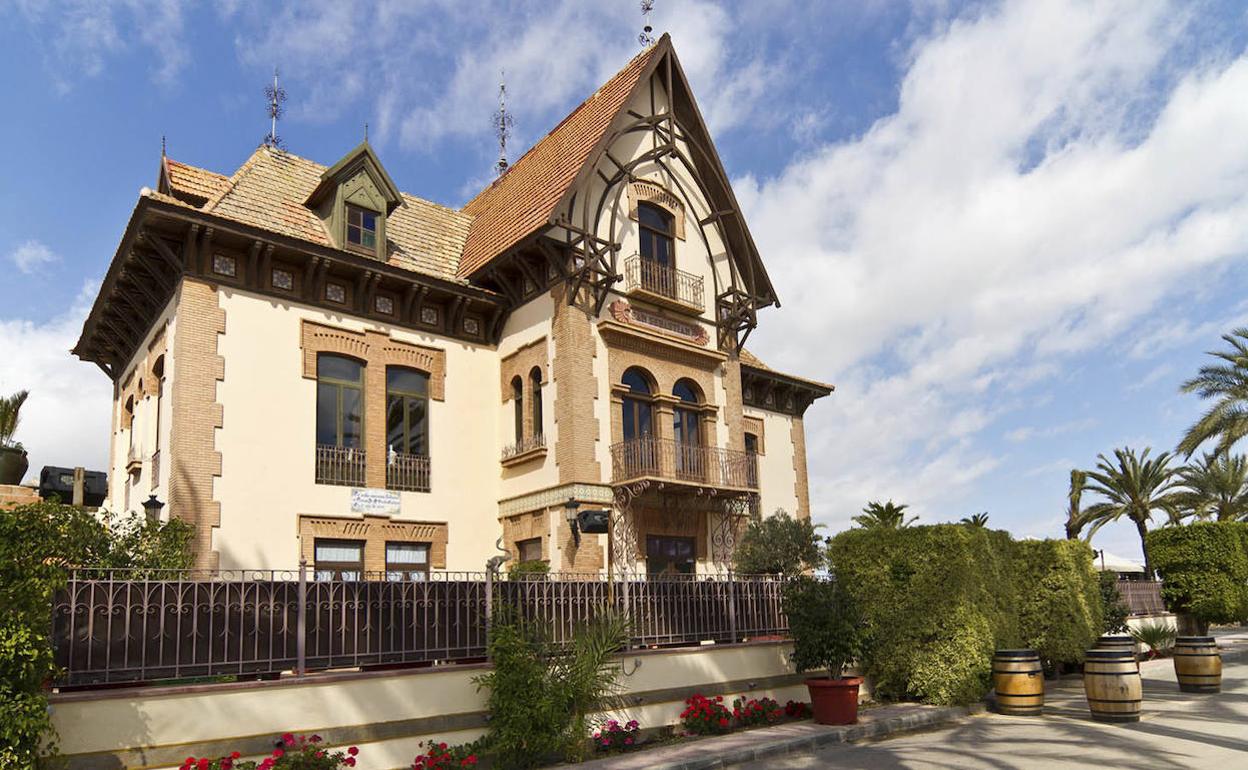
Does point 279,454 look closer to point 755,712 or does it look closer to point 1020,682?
point 755,712

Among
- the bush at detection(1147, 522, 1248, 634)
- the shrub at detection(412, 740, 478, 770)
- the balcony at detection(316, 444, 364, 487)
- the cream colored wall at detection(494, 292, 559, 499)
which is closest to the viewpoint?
the shrub at detection(412, 740, 478, 770)

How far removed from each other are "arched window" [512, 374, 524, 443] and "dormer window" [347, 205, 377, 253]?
409 cm

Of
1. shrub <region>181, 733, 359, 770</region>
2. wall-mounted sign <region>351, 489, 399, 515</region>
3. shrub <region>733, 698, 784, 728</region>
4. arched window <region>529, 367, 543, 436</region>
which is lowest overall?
shrub <region>733, 698, 784, 728</region>

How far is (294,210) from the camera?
61.6 ft

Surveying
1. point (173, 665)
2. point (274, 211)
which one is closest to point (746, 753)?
point (173, 665)

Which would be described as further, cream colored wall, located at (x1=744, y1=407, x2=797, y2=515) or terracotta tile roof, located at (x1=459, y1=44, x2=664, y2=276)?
cream colored wall, located at (x1=744, y1=407, x2=797, y2=515)

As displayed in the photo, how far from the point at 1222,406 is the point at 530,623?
987 inches

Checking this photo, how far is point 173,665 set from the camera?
9.49 meters

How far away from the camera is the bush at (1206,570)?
83.4 feet

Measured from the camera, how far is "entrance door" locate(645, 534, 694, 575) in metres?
19.4

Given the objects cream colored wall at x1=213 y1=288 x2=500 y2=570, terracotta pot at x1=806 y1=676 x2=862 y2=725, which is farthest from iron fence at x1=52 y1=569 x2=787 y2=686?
cream colored wall at x1=213 y1=288 x2=500 y2=570

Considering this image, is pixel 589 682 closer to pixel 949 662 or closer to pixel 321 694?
pixel 321 694

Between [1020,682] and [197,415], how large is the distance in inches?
556

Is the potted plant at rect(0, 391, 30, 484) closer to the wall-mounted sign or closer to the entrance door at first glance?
the wall-mounted sign
